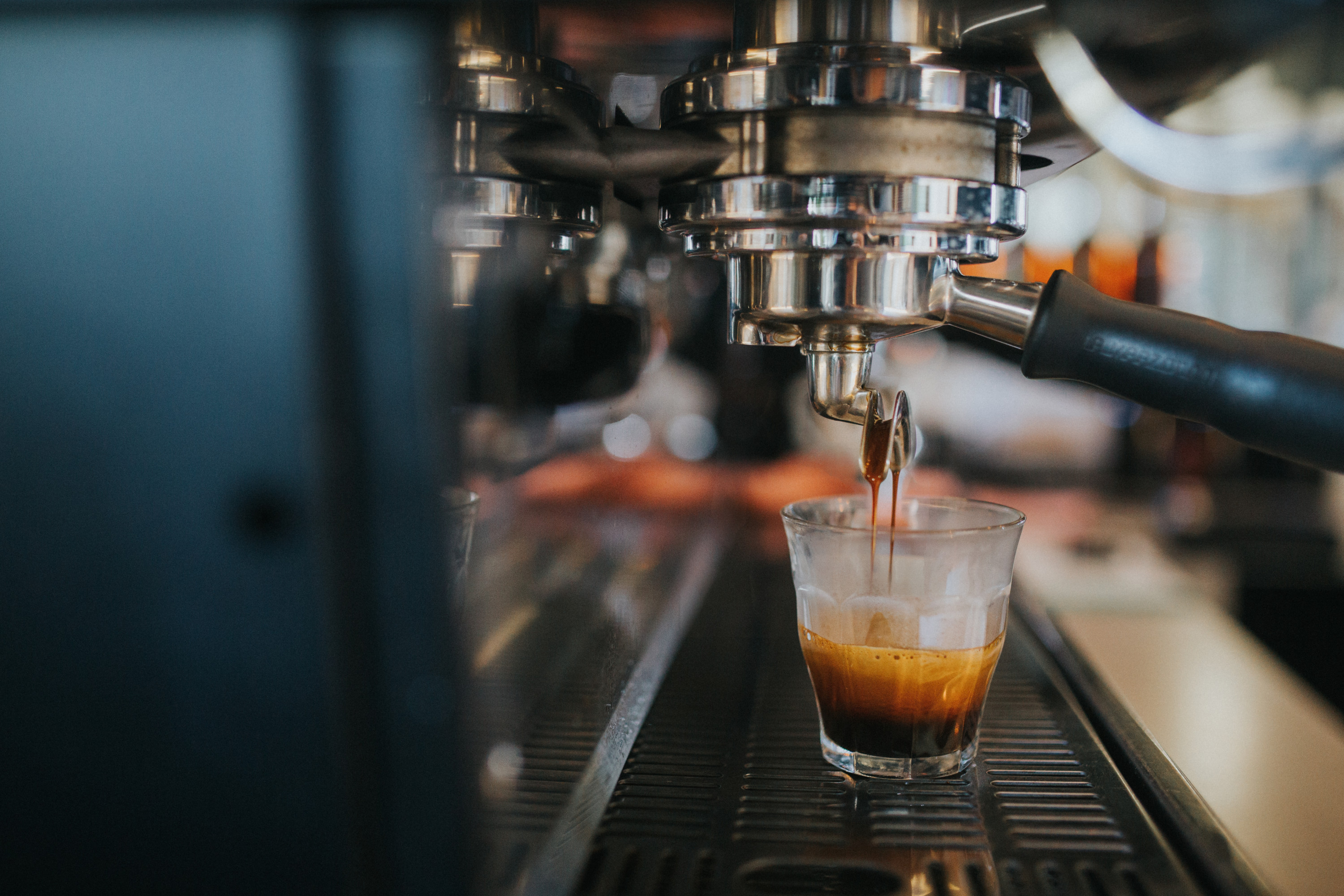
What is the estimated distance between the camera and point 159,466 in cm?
29

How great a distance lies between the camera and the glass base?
1.57 feet

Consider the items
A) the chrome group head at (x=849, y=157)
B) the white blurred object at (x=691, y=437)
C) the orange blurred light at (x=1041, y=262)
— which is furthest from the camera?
the orange blurred light at (x=1041, y=262)

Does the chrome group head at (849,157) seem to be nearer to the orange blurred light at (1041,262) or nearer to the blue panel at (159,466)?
the blue panel at (159,466)

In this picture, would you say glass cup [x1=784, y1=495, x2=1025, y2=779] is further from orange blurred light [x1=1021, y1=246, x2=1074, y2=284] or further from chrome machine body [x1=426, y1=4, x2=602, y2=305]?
orange blurred light [x1=1021, y1=246, x2=1074, y2=284]

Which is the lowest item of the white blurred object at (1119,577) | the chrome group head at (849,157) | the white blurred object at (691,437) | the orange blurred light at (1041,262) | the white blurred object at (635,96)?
the white blurred object at (1119,577)

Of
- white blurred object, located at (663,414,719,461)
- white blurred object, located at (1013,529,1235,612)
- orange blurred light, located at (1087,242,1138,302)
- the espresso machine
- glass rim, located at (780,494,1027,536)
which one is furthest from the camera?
orange blurred light, located at (1087,242,1138,302)

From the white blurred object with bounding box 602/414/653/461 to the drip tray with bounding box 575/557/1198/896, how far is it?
0.44 metres

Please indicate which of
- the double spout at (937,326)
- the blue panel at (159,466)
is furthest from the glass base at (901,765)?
the blue panel at (159,466)

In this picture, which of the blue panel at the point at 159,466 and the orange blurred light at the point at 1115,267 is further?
the orange blurred light at the point at 1115,267

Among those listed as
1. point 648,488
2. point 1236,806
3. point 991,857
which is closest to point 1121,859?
point 991,857

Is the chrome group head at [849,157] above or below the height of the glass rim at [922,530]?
above

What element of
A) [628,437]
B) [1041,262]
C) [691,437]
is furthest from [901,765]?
[1041,262]

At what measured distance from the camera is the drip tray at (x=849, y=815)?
1.28ft

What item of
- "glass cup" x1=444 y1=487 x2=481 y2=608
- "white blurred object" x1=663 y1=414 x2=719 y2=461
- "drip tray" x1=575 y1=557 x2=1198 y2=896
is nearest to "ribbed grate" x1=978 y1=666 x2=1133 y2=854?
"drip tray" x1=575 y1=557 x2=1198 y2=896
